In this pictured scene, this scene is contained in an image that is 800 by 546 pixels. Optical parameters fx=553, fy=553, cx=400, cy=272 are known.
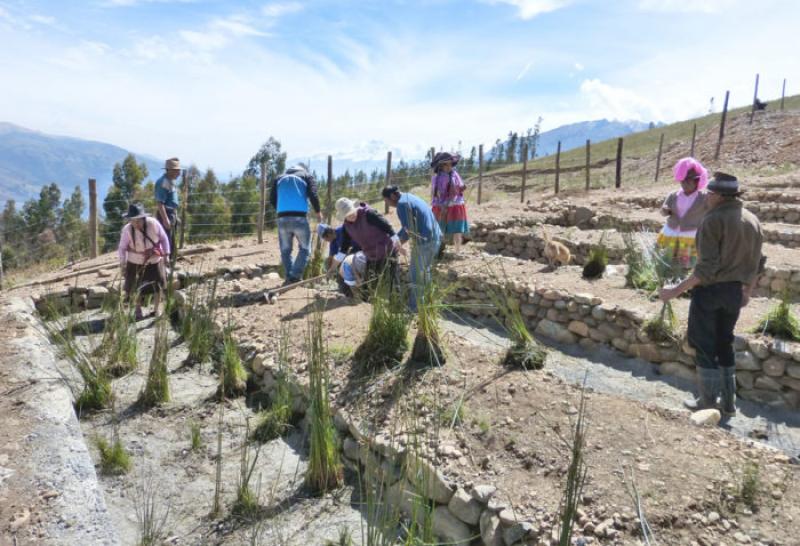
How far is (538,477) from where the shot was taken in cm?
304

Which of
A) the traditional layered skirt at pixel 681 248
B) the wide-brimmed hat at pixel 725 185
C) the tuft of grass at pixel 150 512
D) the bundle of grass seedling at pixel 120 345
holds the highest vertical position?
the wide-brimmed hat at pixel 725 185

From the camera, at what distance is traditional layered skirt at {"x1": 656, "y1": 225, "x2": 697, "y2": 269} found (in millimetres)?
5691

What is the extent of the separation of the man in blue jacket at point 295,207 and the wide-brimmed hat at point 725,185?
4324mm

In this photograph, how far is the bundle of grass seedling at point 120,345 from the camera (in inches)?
194

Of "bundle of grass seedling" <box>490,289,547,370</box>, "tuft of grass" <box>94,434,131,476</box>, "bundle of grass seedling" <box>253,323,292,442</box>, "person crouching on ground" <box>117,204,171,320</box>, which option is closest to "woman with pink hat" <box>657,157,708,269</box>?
"bundle of grass seedling" <box>490,289,547,370</box>

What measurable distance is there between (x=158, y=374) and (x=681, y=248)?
5190mm

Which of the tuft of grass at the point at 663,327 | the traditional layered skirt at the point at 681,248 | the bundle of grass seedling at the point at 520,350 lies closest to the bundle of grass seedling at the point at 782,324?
the tuft of grass at the point at 663,327

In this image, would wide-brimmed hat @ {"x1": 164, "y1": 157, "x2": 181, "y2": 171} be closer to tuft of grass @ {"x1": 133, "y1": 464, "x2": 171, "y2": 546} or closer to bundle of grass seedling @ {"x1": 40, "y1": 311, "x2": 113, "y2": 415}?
bundle of grass seedling @ {"x1": 40, "y1": 311, "x2": 113, "y2": 415}

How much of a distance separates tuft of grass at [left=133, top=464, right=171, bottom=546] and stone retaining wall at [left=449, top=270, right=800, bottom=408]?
7.26 feet

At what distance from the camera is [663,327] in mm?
5168

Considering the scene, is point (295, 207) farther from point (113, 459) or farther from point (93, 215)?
point (93, 215)

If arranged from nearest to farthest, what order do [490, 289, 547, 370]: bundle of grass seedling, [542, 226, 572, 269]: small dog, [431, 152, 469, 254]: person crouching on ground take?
[490, 289, 547, 370]: bundle of grass seedling, [431, 152, 469, 254]: person crouching on ground, [542, 226, 572, 269]: small dog

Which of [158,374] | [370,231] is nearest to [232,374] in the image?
[158,374]

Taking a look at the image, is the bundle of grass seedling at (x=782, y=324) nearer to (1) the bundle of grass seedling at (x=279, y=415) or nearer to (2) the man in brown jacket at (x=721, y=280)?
(2) the man in brown jacket at (x=721, y=280)
